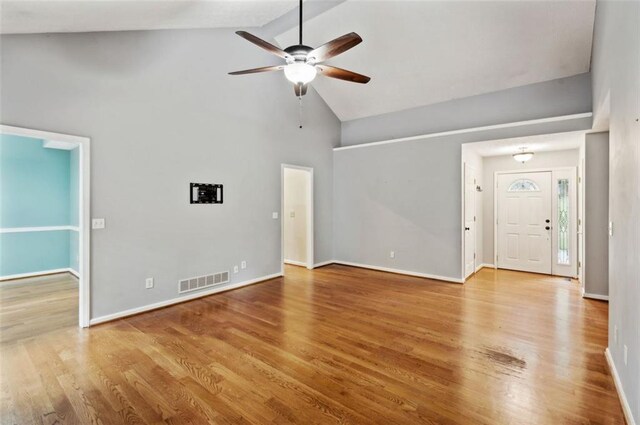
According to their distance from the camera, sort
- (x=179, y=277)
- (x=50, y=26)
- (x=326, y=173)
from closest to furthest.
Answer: (x=50, y=26)
(x=179, y=277)
(x=326, y=173)

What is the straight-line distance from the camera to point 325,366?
266 centimetres

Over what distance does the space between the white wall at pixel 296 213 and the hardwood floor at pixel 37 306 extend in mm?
3898

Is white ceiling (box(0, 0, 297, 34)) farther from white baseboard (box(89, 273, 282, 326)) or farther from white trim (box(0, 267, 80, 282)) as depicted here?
white trim (box(0, 267, 80, 282))

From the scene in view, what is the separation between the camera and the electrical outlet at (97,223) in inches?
140

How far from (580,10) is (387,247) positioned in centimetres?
440

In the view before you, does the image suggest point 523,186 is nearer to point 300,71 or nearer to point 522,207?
point 522,207

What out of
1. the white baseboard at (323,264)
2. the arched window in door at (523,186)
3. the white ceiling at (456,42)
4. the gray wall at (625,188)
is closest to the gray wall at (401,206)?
the white baseboard at (323,264)

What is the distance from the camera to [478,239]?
6391mm

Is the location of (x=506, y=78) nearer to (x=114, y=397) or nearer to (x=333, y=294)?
(x=333, y=294)

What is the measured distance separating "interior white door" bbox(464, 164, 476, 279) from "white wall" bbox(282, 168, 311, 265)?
3.04 meters

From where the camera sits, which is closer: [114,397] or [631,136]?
[631,136]

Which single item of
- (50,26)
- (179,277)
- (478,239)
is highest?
(50,26)

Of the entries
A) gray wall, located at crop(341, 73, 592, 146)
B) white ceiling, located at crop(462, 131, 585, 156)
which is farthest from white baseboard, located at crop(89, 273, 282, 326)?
white ceiling, located at crop(462, 131, 585, 156)

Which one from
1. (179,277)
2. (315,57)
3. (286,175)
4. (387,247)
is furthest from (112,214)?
(387,247)
